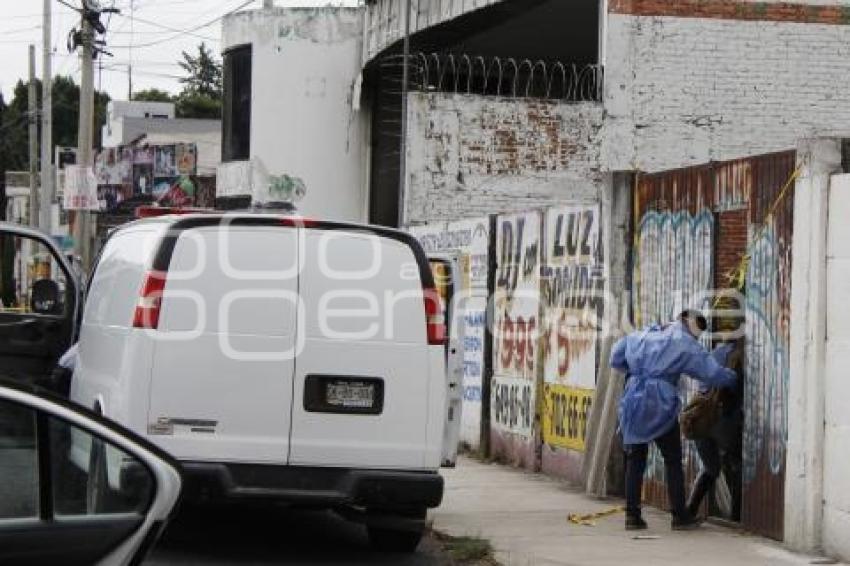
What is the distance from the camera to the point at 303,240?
8.70 metres

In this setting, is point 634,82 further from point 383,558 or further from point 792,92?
point 383,558

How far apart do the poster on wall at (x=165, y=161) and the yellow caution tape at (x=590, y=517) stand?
127 ft

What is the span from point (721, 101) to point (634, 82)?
133 centimetres

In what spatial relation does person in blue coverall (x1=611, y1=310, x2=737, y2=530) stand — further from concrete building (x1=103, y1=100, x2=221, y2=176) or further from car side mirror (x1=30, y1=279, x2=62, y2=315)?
concrete building (x1=103, y1=100, x2=221, y2=176)

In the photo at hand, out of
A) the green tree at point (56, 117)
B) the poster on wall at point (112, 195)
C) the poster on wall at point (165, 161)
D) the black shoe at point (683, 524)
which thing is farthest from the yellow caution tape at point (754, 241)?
the green tree at point (56, 117)

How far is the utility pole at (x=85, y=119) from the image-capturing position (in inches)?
1013

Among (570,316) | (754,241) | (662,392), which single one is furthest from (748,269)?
(570,316)

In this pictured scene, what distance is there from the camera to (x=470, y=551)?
9.41 metres

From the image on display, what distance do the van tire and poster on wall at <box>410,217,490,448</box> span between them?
18.5ft

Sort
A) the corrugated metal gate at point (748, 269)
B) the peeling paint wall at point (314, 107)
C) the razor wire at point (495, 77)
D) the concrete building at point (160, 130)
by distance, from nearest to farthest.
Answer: the corrugated metal gate at point (748, 269), the razor wire at point (495, 77), the peeling paint wall at point (314, 107), the concrete building at point (160, 130)

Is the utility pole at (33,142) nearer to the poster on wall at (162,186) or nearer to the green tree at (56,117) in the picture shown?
the poster on wall at (162,186)

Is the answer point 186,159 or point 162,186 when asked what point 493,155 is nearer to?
point 186,159

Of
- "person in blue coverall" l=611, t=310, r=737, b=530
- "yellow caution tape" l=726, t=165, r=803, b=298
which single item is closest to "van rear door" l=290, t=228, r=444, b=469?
"person in blue coverall" l=611, t=310, r=737, b=530

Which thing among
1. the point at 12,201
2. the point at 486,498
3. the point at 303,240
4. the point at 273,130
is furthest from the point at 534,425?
the point at 12,201
